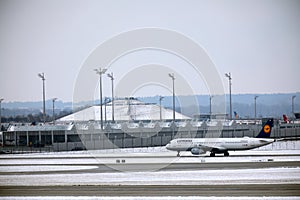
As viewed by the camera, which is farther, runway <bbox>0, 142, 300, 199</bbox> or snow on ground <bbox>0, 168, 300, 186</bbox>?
snow on ground <bbox>0, 168, 300, 186</bbox>

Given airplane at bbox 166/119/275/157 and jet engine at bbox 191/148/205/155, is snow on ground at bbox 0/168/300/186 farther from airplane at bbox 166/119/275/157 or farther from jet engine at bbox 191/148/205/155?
jet engine at bbox 191/148/205/155

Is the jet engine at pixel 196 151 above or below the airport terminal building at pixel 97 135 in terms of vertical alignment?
below

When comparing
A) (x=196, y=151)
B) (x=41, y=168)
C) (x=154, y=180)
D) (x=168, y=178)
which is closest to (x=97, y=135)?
(x=196, y=151)

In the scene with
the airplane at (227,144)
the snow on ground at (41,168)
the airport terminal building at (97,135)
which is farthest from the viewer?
the airport terminal building at (97,135)

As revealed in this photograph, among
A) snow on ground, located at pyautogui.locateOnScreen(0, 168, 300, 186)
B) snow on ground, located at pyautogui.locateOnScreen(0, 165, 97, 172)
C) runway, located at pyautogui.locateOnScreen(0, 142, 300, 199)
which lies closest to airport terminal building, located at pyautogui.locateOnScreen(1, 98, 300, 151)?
snow on ground, located at pyautogui.locateOnScreen(0, 165, 97, 172)

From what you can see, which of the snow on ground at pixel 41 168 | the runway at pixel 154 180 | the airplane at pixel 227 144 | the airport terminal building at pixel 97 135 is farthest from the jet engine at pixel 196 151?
the airport terminal building at pixel 97 135

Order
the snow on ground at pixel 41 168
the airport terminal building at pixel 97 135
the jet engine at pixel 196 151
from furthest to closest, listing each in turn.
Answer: the airport terminal building at pixel 97 135, the jet engine at pixel 196 151, the snow on ground at pixel 41 168

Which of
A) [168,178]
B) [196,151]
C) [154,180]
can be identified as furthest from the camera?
[196,151]

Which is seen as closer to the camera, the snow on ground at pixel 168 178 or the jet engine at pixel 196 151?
the snow on ground at pixel 168 178

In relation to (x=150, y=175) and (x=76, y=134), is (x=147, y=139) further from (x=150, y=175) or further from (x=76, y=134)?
(x=150, y=175)

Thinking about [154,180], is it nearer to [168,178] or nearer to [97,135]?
[168,178]

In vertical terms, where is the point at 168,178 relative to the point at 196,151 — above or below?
below

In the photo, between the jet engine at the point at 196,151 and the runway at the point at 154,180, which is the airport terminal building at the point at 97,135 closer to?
the jet engine at the point at 196,151

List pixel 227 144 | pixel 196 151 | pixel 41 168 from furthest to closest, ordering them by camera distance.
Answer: pixel 196 151, pixel 227 144, pixel 41 168
